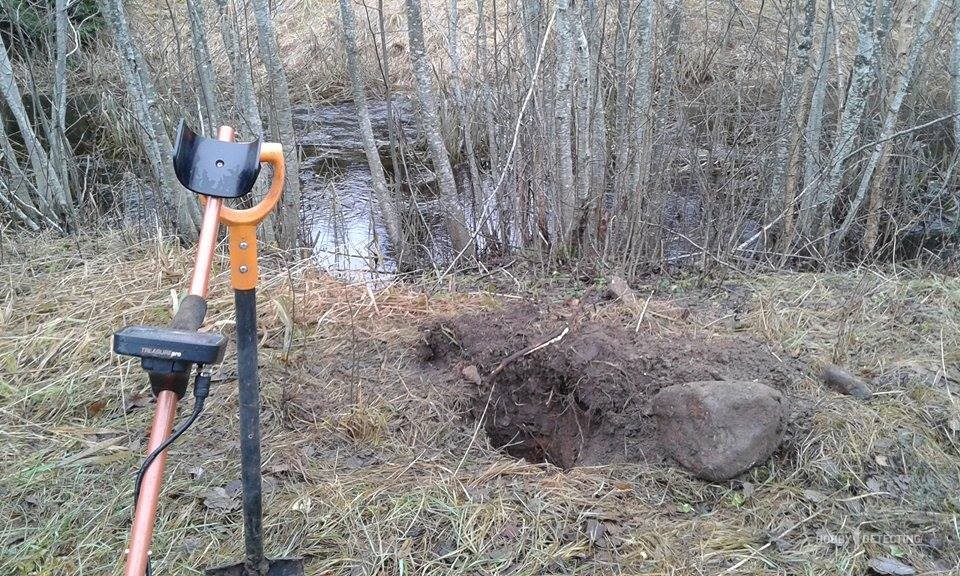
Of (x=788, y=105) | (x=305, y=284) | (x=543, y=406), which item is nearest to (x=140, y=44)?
(x=305, y=284)

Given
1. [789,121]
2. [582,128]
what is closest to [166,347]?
[582,128]

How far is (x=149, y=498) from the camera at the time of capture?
1.58m

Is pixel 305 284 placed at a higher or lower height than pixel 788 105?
lower

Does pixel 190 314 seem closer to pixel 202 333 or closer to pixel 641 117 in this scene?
pixel 202 333

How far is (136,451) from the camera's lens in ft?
8.57

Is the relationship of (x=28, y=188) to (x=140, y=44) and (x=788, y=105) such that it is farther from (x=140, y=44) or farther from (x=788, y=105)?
(x=788, y=105)

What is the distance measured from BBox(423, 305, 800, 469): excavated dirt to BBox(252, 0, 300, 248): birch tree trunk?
6.55ft

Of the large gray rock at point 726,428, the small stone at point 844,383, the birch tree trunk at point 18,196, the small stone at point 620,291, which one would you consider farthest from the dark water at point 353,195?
the small stone at point 844,383

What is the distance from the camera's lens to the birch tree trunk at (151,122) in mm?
4285

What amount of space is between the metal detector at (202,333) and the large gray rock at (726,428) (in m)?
1.55

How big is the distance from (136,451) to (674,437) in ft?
6.50

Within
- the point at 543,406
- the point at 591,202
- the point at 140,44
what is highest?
the point at 140,44

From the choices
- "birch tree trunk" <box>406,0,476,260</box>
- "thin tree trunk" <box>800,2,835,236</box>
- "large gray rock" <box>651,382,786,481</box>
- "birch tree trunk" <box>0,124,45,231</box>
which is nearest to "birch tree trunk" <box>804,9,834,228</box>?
"thin tree trunk" <box>800,2,835,236</box>

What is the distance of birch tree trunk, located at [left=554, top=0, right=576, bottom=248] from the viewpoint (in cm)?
400
